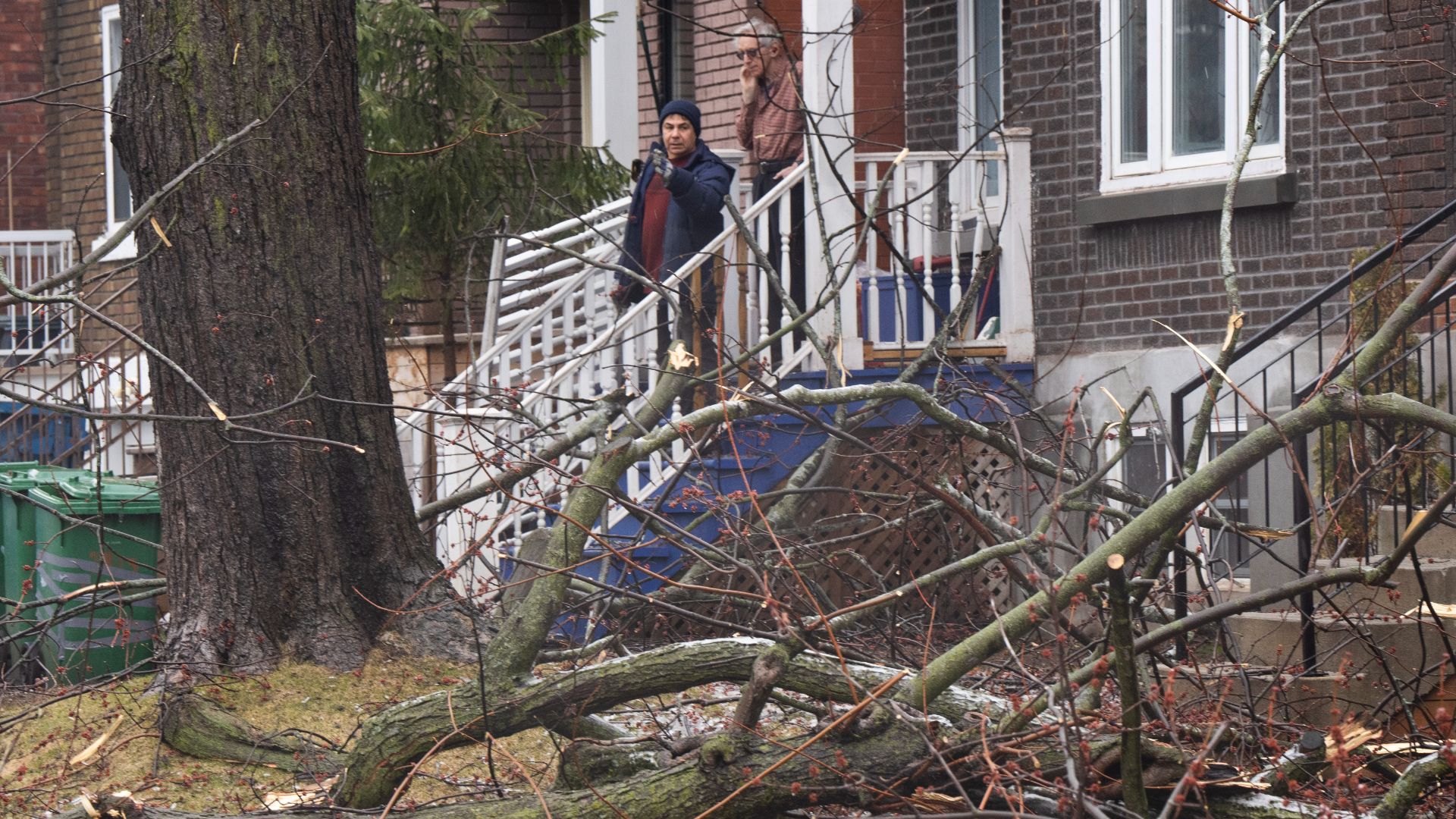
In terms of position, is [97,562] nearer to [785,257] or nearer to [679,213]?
[679,213]

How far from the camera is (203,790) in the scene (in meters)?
5.20

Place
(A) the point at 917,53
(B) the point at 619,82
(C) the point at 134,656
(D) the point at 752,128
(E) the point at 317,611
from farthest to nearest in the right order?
(B) the point at 619,82 < (A) the point at 917,53 < (D) the point at 752,128 < (C) the point at 134,656 < (E) the point at 317,611

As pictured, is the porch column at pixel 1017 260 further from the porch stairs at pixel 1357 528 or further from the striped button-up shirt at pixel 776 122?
the porch stairs at pixel 1357 528

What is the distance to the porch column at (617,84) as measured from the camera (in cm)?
1184

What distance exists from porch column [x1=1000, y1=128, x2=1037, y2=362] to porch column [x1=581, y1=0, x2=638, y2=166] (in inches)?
136

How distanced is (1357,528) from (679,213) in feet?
11.6

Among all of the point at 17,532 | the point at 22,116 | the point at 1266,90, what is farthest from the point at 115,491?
the point at 22,116

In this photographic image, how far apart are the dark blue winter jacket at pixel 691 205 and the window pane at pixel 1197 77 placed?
2.47 metres

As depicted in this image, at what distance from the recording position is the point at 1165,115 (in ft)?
29.6

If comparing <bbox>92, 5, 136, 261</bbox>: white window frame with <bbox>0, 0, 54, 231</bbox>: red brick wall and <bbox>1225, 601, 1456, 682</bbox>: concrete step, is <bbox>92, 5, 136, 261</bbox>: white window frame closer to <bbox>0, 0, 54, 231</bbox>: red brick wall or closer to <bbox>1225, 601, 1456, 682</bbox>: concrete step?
<bbox>0, 0, 54, 231</bbox>: red brick wall

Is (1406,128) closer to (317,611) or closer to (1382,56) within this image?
(1382,56)

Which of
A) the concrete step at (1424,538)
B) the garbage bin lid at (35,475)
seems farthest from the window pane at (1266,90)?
the garbage bin lid at (35,475)

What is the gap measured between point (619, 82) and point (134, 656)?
5.86 metres

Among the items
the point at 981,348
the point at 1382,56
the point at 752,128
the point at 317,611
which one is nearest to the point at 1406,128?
the point at 1382,56
